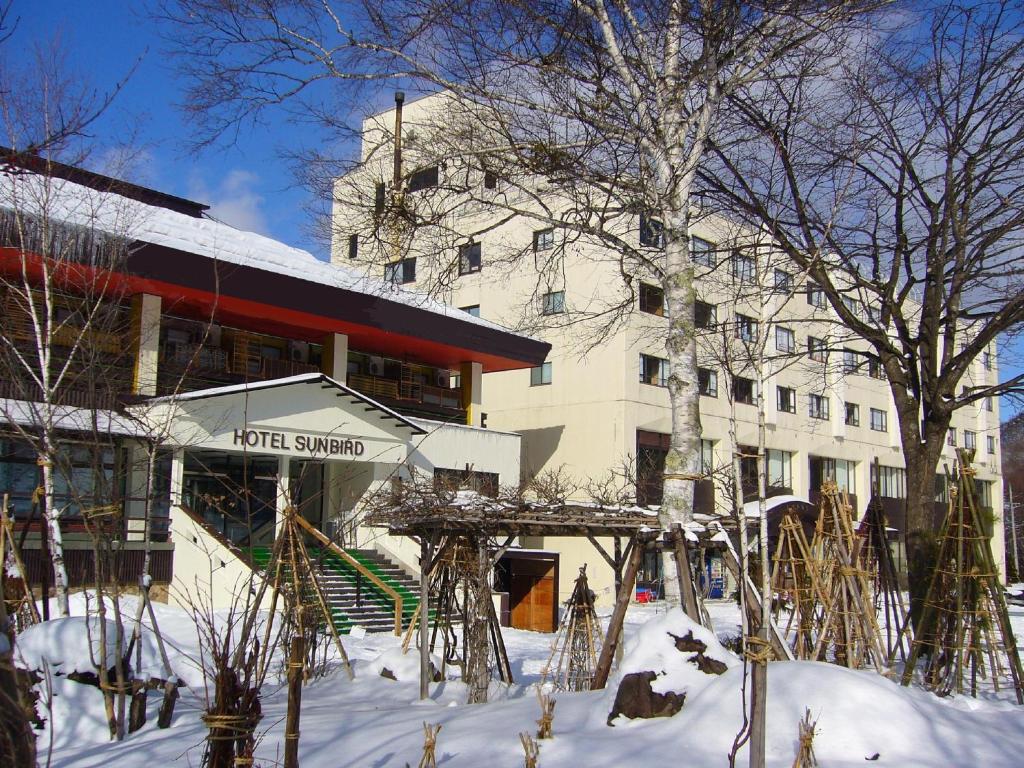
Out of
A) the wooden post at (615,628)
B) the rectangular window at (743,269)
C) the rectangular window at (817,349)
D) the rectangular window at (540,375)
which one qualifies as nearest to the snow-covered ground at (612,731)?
the wooden post at (615,628)

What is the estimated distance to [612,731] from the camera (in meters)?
7.73

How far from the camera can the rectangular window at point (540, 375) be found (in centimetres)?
3675

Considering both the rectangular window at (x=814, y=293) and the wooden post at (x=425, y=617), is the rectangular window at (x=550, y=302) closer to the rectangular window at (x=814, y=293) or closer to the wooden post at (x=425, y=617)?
the wooden post at (x=425, y=617)

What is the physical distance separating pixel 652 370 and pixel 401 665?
23.8 meters

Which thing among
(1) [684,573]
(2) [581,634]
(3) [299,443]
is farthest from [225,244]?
(1) [684,573]

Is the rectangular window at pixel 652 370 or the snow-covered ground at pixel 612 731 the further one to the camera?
the rectangular window at pixel 652 370

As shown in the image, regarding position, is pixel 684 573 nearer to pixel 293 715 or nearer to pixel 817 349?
pixel 293 715

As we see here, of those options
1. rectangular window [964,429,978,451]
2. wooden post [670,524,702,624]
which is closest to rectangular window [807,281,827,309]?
wooden post [670,524,702,624]

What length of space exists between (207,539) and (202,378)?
5059 millimetres

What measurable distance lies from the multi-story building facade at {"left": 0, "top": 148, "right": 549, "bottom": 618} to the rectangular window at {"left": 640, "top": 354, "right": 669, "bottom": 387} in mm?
4596

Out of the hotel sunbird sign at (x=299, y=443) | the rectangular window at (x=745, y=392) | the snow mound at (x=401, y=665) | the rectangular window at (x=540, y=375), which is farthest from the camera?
the rectangular window at (x=745, y=392)

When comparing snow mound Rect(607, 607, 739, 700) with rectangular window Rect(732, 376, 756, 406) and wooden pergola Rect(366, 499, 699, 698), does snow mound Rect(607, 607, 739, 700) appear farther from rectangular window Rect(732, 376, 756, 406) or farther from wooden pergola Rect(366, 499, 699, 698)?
rectangular window Rect(732, 376, 756, 406)

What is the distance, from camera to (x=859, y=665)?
11914 millimetres

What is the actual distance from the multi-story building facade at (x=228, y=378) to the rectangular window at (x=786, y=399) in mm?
14341
